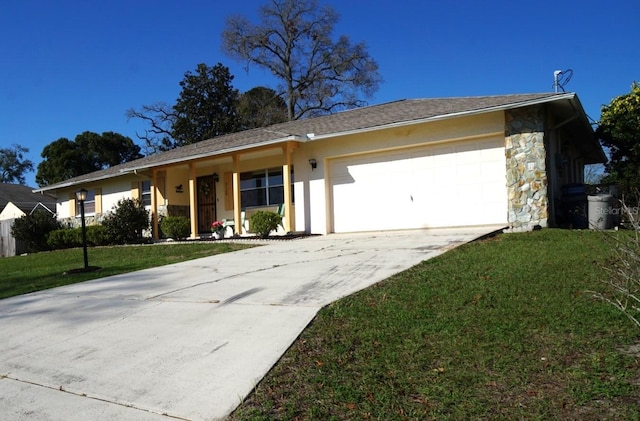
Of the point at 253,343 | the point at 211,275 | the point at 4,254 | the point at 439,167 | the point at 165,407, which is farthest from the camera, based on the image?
the point at 4,254

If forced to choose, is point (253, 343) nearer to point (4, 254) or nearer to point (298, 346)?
point (298, 346)

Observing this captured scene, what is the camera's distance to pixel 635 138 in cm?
1567

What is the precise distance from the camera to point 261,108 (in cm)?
3719

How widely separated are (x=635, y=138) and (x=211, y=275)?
14624 millimetres

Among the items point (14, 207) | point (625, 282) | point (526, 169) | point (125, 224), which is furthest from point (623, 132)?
point (14, 207)

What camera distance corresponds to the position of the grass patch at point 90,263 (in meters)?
9.57


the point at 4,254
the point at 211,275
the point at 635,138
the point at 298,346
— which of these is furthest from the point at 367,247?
the point at 4,254

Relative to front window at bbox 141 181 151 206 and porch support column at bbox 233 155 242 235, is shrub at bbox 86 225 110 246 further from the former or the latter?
porch support column at bbox 233 155 242 235

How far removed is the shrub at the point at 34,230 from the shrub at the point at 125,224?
4.26m

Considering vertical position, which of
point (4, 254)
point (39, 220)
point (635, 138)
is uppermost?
point (635, 138)

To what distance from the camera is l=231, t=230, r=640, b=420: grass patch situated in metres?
3.17

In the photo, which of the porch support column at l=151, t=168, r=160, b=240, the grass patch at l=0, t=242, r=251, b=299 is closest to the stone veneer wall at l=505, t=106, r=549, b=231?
the grass patch at l=0, t=242, r=251, b=299

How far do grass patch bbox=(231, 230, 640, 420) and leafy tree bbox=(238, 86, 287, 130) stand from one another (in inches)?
1238

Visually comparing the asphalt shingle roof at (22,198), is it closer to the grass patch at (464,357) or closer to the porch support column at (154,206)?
the porch support column at (154,206)
